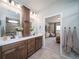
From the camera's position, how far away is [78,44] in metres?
3.48

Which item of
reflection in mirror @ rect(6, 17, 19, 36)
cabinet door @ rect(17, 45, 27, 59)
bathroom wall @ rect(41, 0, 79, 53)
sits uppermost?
bathroom wall @ rect(41, 0, 79, 53)

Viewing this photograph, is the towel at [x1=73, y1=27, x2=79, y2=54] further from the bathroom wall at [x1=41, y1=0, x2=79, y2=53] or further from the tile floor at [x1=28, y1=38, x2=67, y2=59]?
the tile floor at [x1=28, y1=38, x2=67, y2=59]

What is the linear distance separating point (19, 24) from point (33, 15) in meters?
1.64

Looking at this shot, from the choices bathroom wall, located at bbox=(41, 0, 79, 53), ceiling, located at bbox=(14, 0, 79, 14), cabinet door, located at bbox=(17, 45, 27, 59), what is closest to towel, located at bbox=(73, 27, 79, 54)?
bathroom wall, located at bbox=(41, 0, 79, 53)

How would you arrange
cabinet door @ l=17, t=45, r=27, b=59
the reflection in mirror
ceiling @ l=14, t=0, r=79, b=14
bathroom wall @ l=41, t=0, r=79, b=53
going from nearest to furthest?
cabinet door @ l=17, t=45, r=27, b=59 → the reflection in mirror → bathroom wall @ l=41, t=0, r=79, b=53 → ceiling @ l=14, t=0, r=79, b=14

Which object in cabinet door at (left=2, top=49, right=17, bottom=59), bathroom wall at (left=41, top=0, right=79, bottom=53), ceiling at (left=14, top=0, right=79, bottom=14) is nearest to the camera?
cabinet door at (left=2, top=49, right=17, bottom=59)

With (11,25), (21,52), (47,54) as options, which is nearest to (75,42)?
(47,54)

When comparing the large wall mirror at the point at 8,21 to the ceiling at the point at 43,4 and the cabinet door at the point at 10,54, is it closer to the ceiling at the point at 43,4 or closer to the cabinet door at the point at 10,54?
the ceiling at the point at 43,4

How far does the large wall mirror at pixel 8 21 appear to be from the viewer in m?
2.89

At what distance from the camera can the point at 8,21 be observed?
3160 mm

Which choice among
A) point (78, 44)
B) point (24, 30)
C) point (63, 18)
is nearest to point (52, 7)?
point (63, 18)

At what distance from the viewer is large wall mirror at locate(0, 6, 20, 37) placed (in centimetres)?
289

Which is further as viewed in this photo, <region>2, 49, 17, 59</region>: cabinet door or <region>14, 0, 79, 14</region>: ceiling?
<region>14, 0, 79, 14</region>: ceiling

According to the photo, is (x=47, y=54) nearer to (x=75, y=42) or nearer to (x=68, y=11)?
(x=75, y=42)
